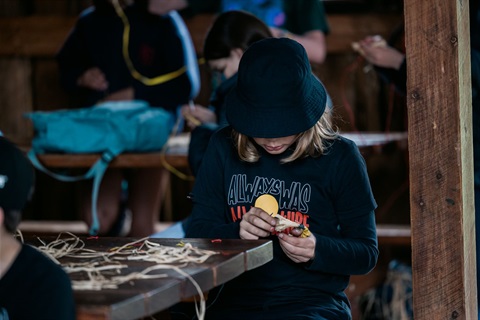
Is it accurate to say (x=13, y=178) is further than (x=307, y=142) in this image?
No

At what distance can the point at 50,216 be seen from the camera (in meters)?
6.98

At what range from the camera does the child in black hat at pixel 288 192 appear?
272 cm

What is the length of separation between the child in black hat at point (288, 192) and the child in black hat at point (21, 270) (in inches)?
28.1

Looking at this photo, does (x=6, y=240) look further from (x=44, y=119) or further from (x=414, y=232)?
(x=44, y=119)

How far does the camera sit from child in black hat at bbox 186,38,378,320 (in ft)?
8.93

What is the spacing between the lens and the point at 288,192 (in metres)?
2.86

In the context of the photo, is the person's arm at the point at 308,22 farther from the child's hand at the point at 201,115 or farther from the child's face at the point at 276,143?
the child's face at the point at 276,143

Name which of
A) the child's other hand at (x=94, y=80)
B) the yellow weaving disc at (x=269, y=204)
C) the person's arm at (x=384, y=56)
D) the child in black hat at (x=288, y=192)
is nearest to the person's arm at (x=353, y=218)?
the child in black hat at (x=288, y=192)

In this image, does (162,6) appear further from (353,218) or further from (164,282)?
(164,282)

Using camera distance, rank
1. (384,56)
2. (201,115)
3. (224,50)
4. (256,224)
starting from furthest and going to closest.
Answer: (201,115) → (384,56) → (224,50) → (256,224)

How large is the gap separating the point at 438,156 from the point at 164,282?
1.14m

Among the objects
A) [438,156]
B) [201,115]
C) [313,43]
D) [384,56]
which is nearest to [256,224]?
[438,156]

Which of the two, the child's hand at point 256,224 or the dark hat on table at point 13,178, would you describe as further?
the child's hand at point 256,224

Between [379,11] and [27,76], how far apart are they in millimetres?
2544
